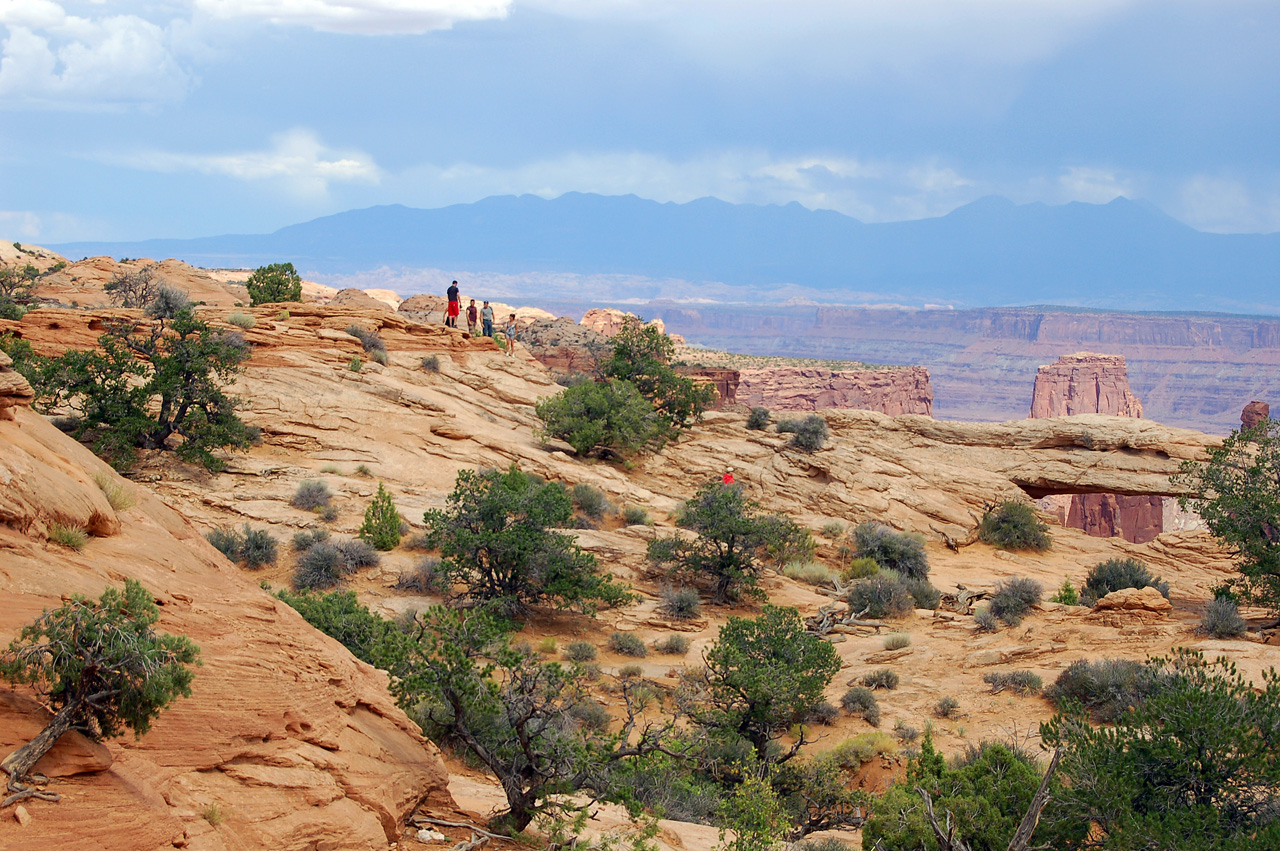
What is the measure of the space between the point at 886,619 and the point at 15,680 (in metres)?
17.8

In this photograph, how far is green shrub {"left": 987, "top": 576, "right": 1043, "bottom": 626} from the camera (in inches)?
725

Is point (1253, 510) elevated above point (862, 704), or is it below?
above

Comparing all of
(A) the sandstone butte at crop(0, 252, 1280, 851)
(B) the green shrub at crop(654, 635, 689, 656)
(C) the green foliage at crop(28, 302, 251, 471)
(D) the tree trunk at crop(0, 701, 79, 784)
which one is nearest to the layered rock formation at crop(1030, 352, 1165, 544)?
(A) the sandstone butte at crop(0, 252, 1280, 851)

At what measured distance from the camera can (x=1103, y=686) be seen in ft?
41.1

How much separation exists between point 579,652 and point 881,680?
18.4 ft

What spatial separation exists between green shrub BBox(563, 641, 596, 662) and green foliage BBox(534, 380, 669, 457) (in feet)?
40.6

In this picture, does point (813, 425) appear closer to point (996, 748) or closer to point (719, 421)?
point (719, 421)

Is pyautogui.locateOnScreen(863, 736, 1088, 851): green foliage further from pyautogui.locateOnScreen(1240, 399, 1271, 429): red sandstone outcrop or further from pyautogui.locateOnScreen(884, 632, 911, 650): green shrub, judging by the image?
pyautogui.locateOnScreen(1240, 399, 1271, 429): red sandstone outcrop

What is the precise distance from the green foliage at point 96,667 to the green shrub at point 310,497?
14.3 m

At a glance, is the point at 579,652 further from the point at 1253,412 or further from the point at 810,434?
the point at 1253,412

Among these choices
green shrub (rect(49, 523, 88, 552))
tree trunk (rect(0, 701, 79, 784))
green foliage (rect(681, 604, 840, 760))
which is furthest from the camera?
green foliage (rect(681, 604, 840, 760))

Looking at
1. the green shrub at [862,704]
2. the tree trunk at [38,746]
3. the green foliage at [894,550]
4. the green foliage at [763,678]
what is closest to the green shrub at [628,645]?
the green foliage at [763,678]

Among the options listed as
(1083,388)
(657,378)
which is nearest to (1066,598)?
(657,378)

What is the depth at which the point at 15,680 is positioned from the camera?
5.09m
